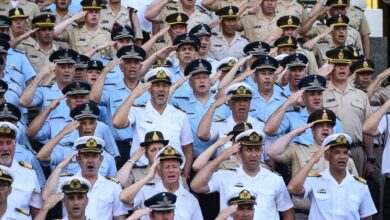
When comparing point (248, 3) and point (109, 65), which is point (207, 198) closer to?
point (109, 65)

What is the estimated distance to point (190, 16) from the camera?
961 inches

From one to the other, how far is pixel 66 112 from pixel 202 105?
5.64 ft

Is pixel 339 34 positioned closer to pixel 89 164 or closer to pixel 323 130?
pixel 323 130

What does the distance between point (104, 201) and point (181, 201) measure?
0.87m

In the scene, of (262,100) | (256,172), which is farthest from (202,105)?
(256,172)

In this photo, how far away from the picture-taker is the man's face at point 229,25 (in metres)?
23.8

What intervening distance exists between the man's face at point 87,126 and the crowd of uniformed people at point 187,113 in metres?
0.02

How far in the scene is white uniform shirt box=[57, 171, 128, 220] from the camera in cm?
1914

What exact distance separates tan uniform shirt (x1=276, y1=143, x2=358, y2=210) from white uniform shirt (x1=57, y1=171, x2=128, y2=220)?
6.79ft

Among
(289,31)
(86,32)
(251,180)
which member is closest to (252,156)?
(251,180)

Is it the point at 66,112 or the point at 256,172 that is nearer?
the point at 256,172

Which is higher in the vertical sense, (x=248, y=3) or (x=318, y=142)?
(x=248, y=3)

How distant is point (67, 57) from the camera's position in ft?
70.9

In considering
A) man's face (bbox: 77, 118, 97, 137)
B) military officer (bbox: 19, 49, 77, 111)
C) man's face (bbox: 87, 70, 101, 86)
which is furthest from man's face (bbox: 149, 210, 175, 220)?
man's face (bbox: 87, 70, 101, 86)
